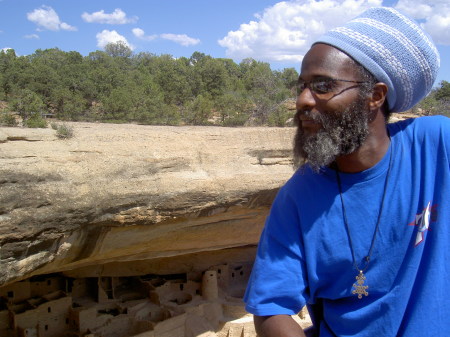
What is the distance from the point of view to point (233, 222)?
5027 mm

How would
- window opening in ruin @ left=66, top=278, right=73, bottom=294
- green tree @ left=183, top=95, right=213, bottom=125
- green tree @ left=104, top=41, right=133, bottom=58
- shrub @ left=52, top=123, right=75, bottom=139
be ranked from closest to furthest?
1. shrub @ left=52, top=123, right=75, bottom=139
2. window opening in ruin @ left=66, top=278, right=73, bottom=294
3. green tree @ left=183, top=95, right=213, bottom=125
4. green tree @ left=104, top=41, right=133, bottom=58

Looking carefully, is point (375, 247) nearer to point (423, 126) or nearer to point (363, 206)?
point (363, 206)

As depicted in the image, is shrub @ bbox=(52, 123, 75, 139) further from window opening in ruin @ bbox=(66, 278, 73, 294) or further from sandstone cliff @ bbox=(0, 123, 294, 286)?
window opening in ruin @ bbox=(66, 278, 73, 294)

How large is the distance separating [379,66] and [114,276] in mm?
6613

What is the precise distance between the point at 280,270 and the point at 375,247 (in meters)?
0.26

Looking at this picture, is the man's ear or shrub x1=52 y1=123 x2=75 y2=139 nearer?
the man's ear

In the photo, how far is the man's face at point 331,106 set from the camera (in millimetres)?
1120

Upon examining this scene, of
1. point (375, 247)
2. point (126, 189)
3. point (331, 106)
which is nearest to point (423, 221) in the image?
point (375, 247)

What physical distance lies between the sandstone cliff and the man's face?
2.61 m

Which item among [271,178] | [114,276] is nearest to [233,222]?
[271,178]

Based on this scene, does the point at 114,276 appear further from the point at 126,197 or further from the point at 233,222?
the point at 126,197

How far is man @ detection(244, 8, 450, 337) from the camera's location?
1072 millimetres

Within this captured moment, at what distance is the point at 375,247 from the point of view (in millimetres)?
1096

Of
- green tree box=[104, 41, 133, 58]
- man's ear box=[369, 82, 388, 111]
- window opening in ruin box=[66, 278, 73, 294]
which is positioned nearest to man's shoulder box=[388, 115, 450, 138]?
man's ear box=[369, 82, 388, 111]
